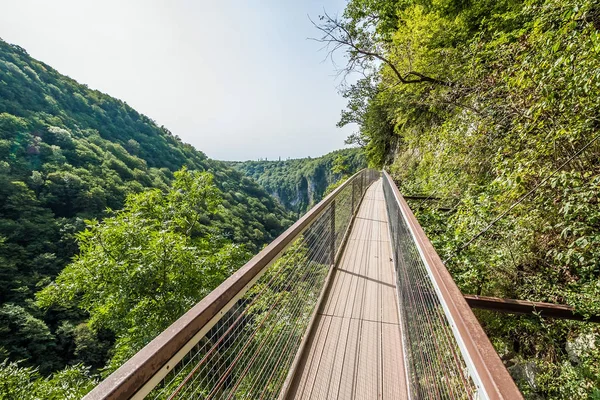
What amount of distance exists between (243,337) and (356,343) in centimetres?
139

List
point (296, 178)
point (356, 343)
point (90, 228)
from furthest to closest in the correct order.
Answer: point (296, 178) → point (90, 228) → point (356, 343)

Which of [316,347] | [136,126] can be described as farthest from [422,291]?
[136,126]

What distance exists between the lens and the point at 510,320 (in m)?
2.88

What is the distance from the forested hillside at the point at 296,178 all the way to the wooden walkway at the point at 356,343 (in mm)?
88460

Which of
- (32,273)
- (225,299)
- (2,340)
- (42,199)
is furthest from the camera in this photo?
(42,199)

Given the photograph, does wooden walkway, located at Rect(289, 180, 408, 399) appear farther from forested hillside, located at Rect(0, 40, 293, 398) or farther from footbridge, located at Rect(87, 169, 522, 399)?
forested hillside, located at Rect(0, 40, 293, 398)

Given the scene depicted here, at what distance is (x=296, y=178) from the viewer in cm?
12450

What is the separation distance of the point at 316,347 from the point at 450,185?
4.08 m

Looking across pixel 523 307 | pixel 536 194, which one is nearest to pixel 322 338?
pixel 523 307

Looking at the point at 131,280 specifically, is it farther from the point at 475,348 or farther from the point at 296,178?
the point at 296,178

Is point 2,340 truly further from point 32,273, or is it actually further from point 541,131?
point 541,131

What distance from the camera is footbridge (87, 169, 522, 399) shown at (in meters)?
0.64

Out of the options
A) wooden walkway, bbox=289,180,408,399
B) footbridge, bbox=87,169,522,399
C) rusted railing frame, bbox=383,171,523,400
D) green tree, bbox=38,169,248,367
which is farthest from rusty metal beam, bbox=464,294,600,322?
green tree, bbox=38,169,248,367

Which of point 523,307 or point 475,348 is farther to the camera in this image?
point 523,307
